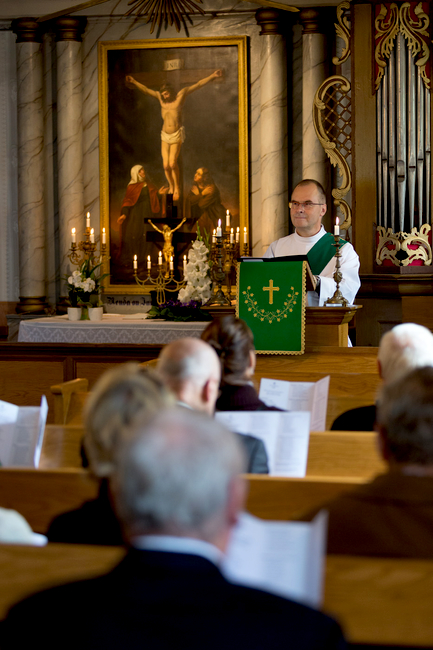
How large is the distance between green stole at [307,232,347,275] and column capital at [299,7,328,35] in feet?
11.5

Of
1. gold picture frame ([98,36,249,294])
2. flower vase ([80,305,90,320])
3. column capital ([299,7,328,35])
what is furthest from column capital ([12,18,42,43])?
flower vase ([80,305,90,320])

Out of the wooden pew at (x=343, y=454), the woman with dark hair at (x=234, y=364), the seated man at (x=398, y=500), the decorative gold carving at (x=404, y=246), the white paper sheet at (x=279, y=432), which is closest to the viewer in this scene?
the seated man at (x=398, y=500)

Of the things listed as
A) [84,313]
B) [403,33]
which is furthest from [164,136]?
[403,33]

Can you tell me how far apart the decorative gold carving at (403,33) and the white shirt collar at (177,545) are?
695 cm

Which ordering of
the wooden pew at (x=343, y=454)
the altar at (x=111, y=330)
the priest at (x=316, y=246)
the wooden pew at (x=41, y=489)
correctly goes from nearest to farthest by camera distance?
the wooden pew at (x=41, y=489) → the wooden pew at (x=343, y=454) → the priest at (x=316, y=246) → the altar at (x=111, y=330)

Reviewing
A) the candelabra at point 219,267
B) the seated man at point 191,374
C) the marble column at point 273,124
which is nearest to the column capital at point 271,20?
the marble column at point 273,124

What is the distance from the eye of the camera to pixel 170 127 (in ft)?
30.6

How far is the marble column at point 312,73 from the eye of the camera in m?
8.62

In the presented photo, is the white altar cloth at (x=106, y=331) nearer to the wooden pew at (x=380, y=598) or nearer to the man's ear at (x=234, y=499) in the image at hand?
the wooden pew at (x=380, y=598)

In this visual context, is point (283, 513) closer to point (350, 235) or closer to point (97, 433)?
point (97, 433)

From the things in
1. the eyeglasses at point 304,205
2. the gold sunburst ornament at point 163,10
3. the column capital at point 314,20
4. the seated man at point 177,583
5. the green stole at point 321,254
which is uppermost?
the gold sunburst ornament at point 163,10

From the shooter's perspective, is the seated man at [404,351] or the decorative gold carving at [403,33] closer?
the seated man at [404,351]

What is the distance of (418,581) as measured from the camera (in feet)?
5.02

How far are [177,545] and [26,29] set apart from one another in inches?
356
